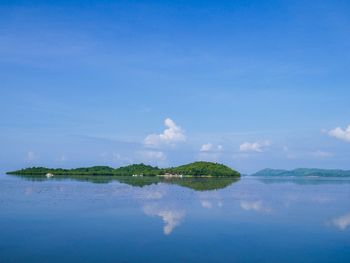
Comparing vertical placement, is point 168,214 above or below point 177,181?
below

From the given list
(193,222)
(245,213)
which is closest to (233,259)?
(193,222)

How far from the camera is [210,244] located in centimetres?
1570

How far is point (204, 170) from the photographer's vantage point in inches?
5556

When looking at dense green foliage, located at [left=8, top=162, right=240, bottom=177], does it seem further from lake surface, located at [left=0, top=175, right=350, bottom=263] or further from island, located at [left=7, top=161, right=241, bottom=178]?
lake surface, located at [left=0, top=175, right=350, bottom=263]

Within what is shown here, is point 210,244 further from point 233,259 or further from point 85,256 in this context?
point 85,256

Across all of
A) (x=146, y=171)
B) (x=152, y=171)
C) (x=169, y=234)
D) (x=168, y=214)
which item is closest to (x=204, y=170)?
(x=152, y=171)

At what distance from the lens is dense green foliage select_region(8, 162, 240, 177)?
140 m

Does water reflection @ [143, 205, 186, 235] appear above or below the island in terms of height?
below

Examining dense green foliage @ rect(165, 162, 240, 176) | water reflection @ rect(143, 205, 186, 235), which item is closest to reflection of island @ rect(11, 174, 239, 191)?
water reflection @ rect(143, 205, 186, 235)

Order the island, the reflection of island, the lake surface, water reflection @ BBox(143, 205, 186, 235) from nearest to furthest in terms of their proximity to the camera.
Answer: the lake surface < water reflection @ BBox(143, 205, 186, 235) < the reflection of island < the island

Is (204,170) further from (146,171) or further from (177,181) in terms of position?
(177,181)

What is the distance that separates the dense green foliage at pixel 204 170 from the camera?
14050 cm

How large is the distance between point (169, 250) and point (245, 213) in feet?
40.1

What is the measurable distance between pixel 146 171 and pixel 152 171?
7.87 ft
